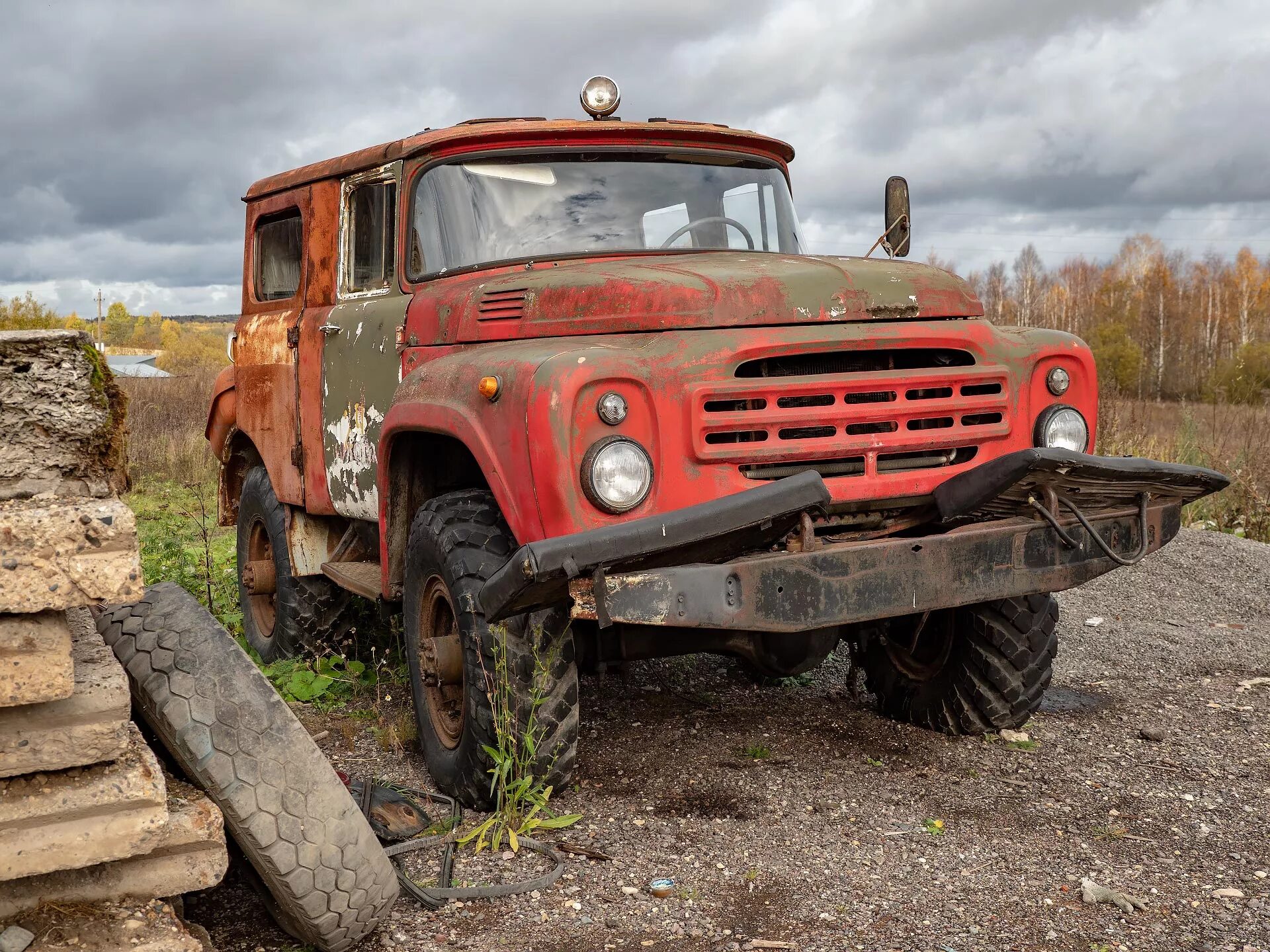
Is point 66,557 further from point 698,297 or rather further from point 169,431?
point 169,431

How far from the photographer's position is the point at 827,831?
12.1 feet

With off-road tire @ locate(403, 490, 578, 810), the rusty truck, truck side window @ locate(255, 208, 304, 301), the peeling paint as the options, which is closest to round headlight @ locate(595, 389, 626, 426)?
the rusty truck

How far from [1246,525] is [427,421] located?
8382 millimetres

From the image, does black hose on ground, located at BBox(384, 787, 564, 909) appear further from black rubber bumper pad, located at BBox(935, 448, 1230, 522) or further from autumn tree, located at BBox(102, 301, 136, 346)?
autumn tree, located at BBox(102, 301, 136, 346)

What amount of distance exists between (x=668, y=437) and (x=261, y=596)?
391cm

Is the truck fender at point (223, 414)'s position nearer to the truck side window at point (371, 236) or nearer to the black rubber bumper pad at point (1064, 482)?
the truck side window at point (371, 236)

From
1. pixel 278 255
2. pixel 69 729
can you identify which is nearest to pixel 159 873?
pixel 69 729

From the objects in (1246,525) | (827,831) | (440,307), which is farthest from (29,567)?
(1246,525)

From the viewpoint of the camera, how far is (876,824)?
12.3ft

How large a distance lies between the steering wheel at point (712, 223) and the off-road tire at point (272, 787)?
2398 millimetres

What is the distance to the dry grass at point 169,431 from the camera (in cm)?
1420

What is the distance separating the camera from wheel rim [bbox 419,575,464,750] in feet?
13.4

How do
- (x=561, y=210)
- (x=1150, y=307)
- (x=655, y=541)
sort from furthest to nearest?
(x=1150, y=307)
(x=561, y=210)
(x=655, y=541)

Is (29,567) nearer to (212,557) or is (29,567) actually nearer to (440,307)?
(440,307)
